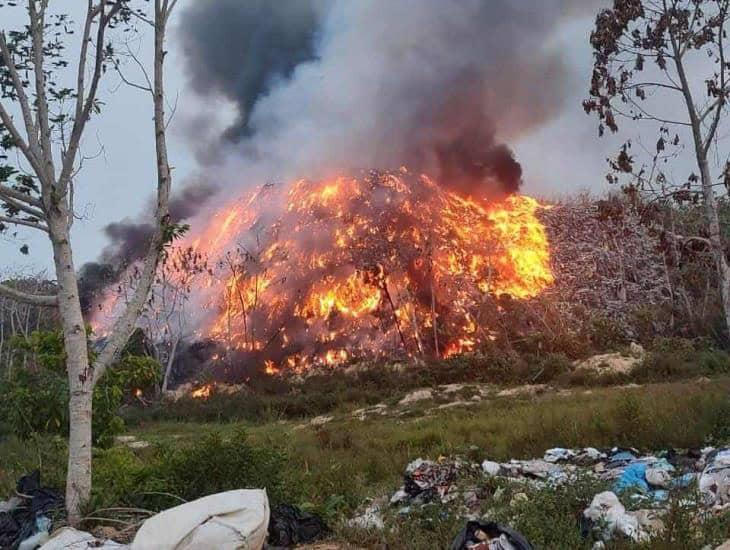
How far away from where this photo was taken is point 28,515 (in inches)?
228

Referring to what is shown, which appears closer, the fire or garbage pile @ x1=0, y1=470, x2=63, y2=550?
garbage pile @ x1=0, y1=470, x2=63, y2=550

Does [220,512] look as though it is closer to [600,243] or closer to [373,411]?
[373,411]

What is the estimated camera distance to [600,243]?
3759 cm

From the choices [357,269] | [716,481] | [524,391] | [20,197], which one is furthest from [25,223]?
[357,269]

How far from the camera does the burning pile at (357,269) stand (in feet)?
102

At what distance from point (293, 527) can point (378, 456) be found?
13.4 ft

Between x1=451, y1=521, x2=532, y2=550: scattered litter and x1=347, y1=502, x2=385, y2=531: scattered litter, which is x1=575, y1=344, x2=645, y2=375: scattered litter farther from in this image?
x1=451, y1=521, x2=532, y2=550: scattered litter

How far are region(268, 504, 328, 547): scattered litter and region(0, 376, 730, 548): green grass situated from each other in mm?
218

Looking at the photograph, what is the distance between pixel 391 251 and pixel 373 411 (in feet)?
47.4

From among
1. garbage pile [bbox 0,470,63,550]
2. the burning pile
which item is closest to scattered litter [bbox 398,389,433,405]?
the burning pile

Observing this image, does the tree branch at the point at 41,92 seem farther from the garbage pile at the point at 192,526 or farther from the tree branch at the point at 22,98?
the garbage pile at the point at 192,526

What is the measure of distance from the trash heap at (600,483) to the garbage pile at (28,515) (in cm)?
258

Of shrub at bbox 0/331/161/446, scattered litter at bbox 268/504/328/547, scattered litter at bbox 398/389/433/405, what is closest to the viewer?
scattered litter at bbox 268/504/328/547

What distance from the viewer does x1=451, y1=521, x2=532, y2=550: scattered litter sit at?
13.3ft
